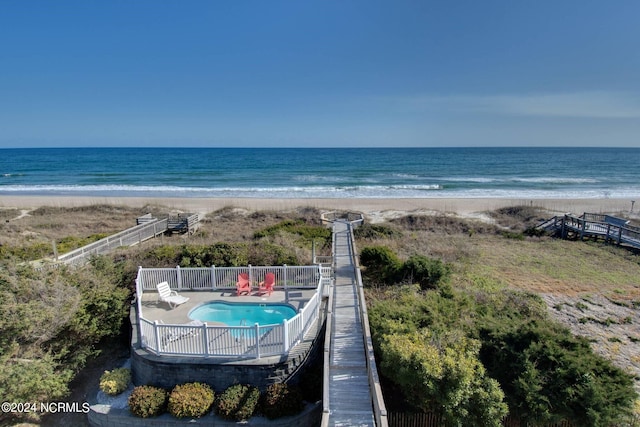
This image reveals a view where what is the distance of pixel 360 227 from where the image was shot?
72.1ft

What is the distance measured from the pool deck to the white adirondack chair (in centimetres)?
17

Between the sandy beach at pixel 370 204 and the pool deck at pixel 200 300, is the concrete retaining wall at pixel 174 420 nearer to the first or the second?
the pool deck at pixel 200 300

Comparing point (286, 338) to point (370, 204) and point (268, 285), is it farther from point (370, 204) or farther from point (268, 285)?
point (370, 204)

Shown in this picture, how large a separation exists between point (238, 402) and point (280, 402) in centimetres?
96

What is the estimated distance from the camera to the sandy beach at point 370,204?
3412cm

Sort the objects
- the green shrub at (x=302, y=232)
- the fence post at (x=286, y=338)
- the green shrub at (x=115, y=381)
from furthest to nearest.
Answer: the green shrub at (x=302, y=232) < the green shrub at (x=115, y=381) < the fence post at (x=286, y=338)

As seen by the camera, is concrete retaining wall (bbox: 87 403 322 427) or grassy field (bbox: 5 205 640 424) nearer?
concrete retaining wall (bbox: 87 403 322 427)

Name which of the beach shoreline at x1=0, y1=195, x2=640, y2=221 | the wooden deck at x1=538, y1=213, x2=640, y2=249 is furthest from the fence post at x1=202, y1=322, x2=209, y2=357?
the beach shoreline at x1=0, y1=195, x2=640, y2=221

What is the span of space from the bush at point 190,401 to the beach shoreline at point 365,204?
25.3 metres

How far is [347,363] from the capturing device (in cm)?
841

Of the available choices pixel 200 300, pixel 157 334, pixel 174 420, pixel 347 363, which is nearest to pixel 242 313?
pixel 200 300

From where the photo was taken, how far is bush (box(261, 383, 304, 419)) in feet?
26.8

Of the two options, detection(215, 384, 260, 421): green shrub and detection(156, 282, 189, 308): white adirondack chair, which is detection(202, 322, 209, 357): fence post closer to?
detection(215, 384, 260, 421): green shrub

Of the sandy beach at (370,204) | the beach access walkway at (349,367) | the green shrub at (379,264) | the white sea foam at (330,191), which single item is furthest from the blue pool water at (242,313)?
the white sea foam at (330,191)
